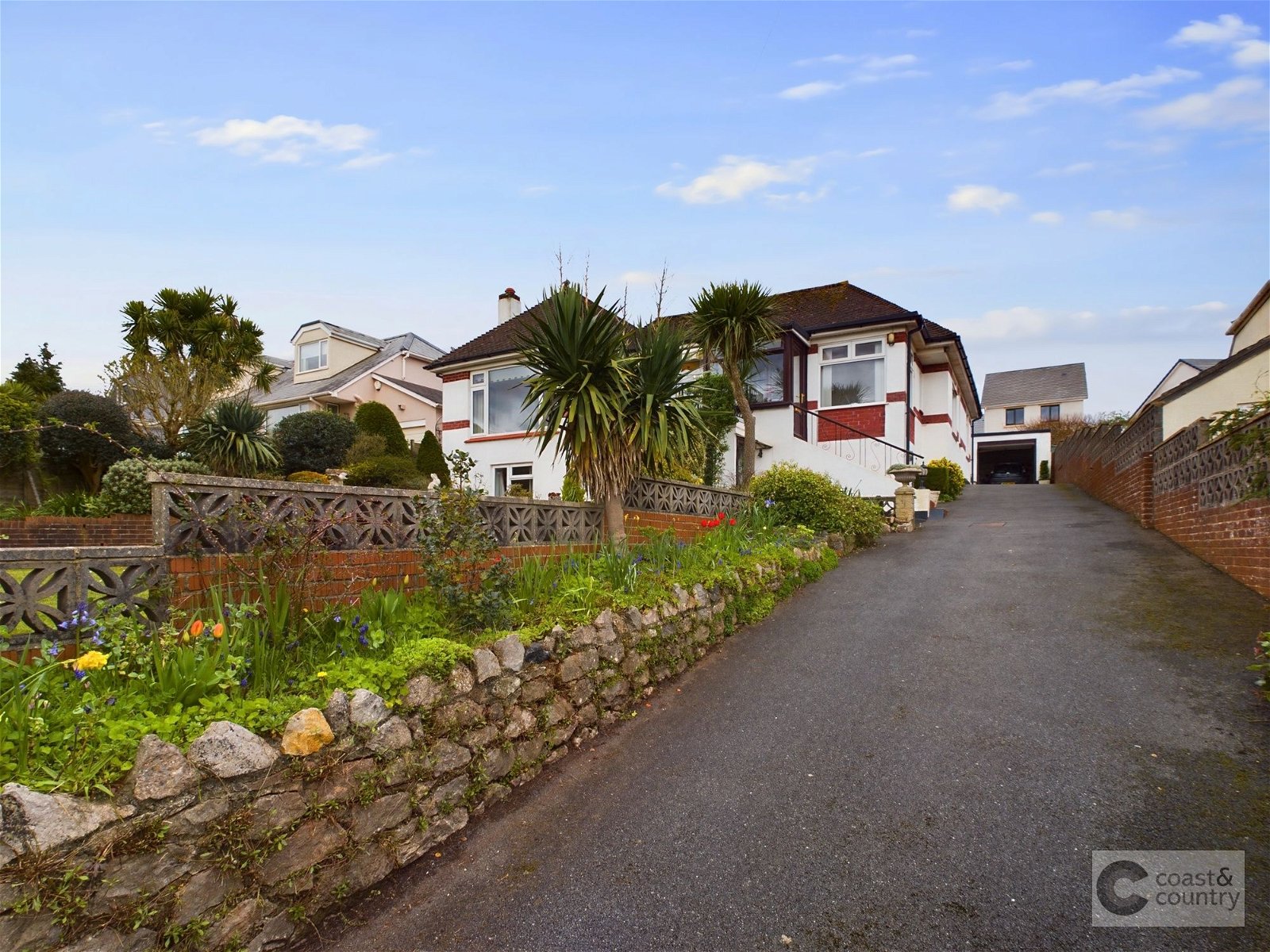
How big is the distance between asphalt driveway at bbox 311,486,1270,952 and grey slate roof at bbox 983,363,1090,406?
51.5 m

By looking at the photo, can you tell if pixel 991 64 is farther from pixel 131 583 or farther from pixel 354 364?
pixel 354 364

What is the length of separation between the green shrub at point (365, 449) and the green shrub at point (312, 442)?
1.17 ft

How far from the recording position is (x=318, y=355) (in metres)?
31.4

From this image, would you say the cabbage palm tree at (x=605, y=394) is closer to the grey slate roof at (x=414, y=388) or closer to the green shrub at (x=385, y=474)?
the green shrub at (x=385, y=474)

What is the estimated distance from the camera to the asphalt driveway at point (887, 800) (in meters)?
3.17

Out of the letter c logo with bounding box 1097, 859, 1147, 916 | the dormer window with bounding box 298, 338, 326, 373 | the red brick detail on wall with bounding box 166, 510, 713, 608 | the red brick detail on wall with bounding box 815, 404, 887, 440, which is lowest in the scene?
the letter c logo with bounding box 1097, 859, 1147, 916

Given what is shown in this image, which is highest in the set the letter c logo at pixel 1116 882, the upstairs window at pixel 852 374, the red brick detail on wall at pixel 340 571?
the upstairs window at pixel 852 374

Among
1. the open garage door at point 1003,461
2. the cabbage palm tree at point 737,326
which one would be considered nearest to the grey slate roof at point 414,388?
the cabbage palm tree at point 737,326

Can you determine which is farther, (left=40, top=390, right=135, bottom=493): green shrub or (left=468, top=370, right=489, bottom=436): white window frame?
(left=468, top=370, right=489, bottom=436): white window frame

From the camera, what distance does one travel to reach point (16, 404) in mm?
15289

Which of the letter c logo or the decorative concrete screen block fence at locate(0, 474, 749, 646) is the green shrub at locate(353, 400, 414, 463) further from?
the letter c logo

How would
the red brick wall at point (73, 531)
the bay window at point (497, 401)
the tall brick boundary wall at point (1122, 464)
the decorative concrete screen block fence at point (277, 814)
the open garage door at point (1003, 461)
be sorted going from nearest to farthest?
the decorative concrete screen block fence at point (277, 814), the tall brick boundary wall at point (1122, 464), the red brick wall at point (73, 531), the bay window at point (497, 401), the open garage door at point (1003, 461)

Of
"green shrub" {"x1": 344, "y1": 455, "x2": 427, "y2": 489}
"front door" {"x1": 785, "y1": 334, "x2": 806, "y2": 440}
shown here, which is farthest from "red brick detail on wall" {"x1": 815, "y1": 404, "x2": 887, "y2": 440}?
"green shrub" {"x1": 344, "y1": 455, "x2": 427, "y2": 489}

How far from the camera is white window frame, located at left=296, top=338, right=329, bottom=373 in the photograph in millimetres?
31109
